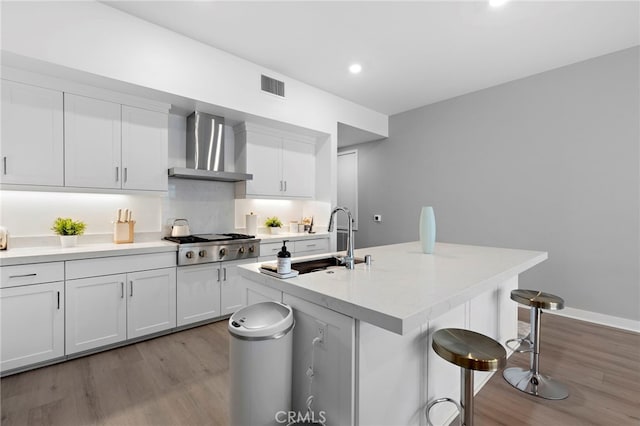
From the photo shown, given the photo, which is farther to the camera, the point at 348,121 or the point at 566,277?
the point at 348,121

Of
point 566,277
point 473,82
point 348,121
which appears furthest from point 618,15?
point 348,121

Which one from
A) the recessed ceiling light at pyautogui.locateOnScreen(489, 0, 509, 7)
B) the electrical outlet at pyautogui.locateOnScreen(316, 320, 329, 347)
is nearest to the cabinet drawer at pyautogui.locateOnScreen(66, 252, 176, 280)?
the electrical outlet at pyautogui.locateOnScreen(316, 320, 329, 347)

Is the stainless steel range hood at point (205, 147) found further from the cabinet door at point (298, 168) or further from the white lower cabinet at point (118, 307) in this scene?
the white lower cabinet at point (118, 307)

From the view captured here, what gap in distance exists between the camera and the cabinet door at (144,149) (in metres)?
2.85

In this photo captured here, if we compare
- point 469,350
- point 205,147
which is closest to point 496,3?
point 469,350

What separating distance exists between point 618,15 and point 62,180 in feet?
16.4

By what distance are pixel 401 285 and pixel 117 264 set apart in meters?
2.47

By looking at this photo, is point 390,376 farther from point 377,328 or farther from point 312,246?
point 312,246

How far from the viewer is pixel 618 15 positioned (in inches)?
101

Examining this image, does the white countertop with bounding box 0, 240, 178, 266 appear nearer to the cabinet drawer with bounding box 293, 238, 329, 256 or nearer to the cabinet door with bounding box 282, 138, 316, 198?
the cabinet drawer with bounding box 293, 238, 329, 256

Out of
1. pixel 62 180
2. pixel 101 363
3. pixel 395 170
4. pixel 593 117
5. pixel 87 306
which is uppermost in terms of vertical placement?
pixel 593 117

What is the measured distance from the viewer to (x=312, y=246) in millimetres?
4105

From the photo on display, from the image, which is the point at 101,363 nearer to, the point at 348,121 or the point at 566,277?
the point at 348,121

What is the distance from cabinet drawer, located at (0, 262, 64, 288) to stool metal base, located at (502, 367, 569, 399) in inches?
139
